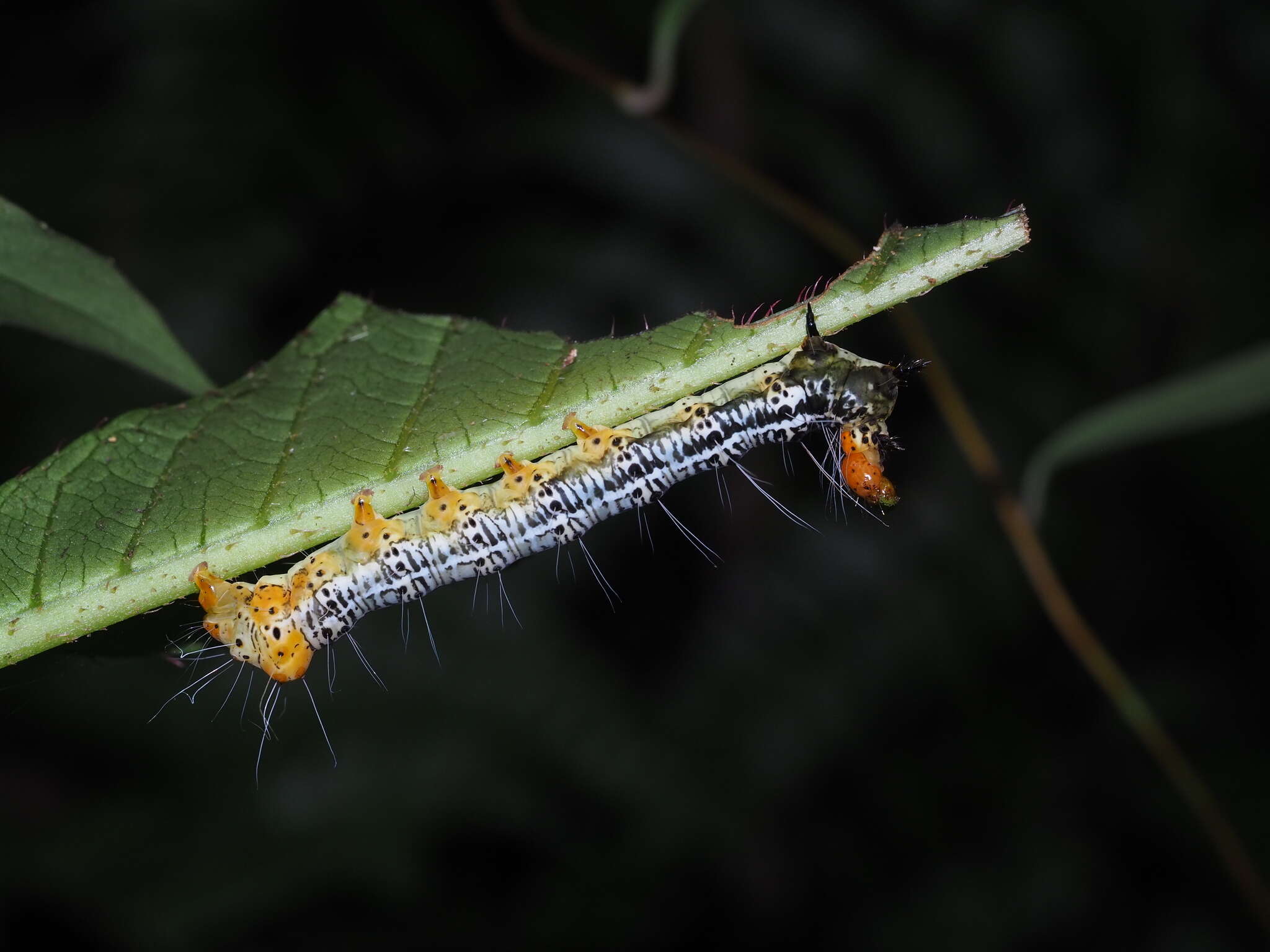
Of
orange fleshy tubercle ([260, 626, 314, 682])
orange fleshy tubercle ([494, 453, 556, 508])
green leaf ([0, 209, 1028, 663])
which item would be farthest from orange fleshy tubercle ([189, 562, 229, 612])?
orange fleshy tubercle ([494, 453, 556, 508])

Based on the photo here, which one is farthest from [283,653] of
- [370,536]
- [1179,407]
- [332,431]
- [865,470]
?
[1179,407]

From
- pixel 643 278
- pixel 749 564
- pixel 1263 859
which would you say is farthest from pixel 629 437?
pixel 1263 859

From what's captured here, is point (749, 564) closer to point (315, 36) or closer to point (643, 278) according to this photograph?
point (643, 278)

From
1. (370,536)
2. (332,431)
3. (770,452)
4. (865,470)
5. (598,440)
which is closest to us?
(332,431)

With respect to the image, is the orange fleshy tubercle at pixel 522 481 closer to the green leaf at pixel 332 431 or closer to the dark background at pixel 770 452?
the green leaf at pixel 332 431

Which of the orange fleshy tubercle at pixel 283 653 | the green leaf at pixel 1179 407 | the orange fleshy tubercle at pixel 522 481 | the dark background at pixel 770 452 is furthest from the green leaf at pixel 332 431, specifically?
the dark background at pixel 770 452

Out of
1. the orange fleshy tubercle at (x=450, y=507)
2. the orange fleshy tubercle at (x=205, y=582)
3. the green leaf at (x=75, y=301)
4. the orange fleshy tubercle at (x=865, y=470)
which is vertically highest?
the green leaf at (x=75, y=301)

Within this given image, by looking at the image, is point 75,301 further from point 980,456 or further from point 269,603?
point 980,456
